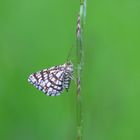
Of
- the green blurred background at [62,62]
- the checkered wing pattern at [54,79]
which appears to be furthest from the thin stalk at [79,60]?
the green blurred background at [62,62]

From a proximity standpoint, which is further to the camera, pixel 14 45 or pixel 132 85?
pixel 14 45

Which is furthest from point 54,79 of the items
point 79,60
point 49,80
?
point 79,60

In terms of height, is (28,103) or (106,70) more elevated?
(106,70)

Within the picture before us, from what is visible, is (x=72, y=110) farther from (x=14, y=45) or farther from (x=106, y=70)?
(x=14, y=45)

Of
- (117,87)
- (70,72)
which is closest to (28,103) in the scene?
(117,87)

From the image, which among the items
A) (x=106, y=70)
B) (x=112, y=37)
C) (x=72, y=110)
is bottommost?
(x=72, y=110)

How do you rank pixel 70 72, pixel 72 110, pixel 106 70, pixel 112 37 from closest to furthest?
pixel 70 72
pixel 72 110
pixel 106 70
pixel 112 37

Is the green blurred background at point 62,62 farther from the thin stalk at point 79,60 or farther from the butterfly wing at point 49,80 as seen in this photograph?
the thin stalk at point 79,60

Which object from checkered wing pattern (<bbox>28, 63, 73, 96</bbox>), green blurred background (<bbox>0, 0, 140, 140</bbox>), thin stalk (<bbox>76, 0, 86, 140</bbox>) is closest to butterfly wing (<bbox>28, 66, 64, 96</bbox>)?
checkered wing pattern (<bbox>28, 63, 73, 96</bbox>)
